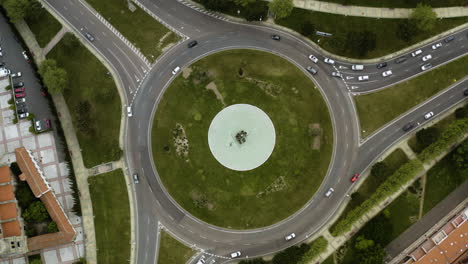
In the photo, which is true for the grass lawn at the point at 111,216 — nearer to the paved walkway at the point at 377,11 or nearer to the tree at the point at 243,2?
the tree at the point at 243,2

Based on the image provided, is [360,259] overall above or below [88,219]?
below

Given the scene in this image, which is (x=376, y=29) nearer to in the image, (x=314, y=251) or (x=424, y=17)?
(x=424, y=17)

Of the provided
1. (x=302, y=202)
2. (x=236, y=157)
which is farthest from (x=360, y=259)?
(x=236, y=157)

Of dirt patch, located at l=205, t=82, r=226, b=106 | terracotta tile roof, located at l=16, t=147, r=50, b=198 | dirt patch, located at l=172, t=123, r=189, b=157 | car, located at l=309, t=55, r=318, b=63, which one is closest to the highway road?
car, located at l=309, t=55, r=318, b=63

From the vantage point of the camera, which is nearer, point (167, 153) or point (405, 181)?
point (405, 181)

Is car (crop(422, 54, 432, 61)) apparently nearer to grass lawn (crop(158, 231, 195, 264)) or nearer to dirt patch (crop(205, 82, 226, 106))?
dirt patch (crop(205, 82, 226, 106))

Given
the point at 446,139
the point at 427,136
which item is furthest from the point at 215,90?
the point at 446,139

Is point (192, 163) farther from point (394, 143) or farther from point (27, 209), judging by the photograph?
point (394, 143)
